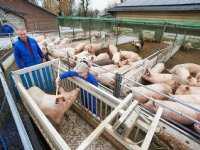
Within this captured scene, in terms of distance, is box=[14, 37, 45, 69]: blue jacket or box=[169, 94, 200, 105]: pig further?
box=[14, 37, 45, 69]: blue jacket

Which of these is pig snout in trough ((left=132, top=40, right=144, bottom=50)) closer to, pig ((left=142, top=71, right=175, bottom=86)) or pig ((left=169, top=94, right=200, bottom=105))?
pig ((left=142, top=71, right=175, bottom=86))

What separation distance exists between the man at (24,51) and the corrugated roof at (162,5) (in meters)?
10.5

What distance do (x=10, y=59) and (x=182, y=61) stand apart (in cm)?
841

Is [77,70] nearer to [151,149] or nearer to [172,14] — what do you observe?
[151,149]

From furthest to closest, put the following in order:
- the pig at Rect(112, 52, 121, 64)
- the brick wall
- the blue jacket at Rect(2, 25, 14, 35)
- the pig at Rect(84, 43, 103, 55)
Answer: the brick wall < the blue jacket at Rect(2, 25, 14, 35) < the pig at Rect(84, 43, 103, 55) < the pig at Rect(112, 52, 121, 64)

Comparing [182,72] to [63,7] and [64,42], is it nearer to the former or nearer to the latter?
[64,42]

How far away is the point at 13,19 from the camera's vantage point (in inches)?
545

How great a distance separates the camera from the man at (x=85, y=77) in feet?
7.95

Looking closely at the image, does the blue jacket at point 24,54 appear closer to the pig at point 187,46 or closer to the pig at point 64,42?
the pig at point 64,42

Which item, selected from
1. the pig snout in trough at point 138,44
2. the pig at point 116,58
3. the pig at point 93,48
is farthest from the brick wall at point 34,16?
the pig at point 116,58

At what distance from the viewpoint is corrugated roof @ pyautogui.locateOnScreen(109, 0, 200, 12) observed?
9364 mm

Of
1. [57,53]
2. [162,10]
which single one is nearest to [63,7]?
[162,10]

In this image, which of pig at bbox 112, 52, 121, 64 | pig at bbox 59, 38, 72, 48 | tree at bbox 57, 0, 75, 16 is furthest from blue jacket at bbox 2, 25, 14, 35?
tree at bbox 57, 0, 75, 16

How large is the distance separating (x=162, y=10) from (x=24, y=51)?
36.0 ft
